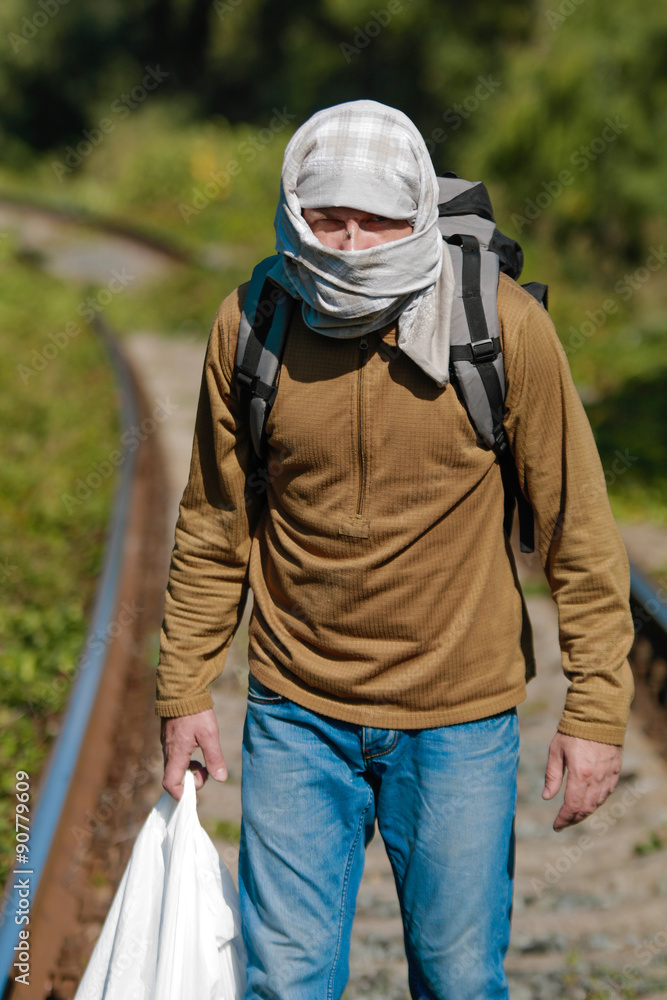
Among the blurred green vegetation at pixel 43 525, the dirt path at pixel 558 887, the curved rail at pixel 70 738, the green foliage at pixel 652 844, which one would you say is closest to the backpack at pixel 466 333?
the dirt path at pixel 558 887

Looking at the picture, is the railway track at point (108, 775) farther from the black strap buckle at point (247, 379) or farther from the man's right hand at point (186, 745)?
the black strap buckle at point (247, 379)

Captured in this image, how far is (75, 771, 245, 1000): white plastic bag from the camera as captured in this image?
2088 mm

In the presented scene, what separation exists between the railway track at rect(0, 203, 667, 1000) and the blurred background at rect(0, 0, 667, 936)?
28cm

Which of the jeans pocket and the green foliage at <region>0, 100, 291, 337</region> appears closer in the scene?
the jeans pocket

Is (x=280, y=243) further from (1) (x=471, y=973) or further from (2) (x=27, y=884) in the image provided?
(2) (x=27, y=884)

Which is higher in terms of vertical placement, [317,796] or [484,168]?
[484,168]

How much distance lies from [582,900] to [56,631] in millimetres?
3007

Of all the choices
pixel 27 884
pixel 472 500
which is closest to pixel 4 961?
pixel 27 884

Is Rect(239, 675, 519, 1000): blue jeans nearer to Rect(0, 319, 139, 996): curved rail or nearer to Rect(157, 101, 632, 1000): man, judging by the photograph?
Rect(157, 101, 632, 1000): man

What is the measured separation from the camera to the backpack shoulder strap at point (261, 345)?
1975mm

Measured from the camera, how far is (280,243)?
1.93 metres

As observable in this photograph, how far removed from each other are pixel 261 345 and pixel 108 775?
2.55 meters

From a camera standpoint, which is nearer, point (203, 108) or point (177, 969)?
point (177, 969)

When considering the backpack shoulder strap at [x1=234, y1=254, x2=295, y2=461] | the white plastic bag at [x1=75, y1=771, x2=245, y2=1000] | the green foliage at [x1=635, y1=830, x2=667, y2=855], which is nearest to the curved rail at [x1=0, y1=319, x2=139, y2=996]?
the white plastic bag at [x1=75, y1=771, x2=245, y2=1000]
